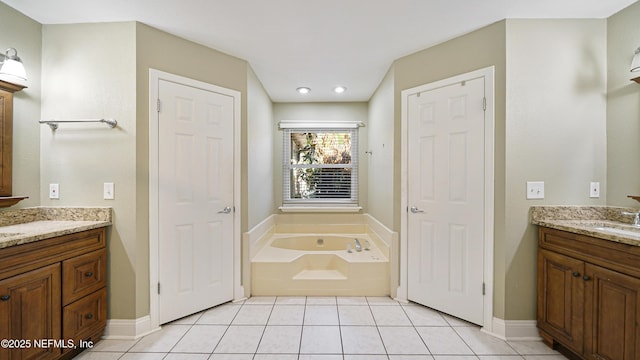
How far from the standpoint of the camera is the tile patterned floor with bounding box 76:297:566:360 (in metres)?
1.84

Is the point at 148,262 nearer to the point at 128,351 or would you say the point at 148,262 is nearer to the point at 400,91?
the point at 128,351

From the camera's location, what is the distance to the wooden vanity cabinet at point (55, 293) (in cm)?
141

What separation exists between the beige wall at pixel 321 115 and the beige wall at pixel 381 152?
0.16m

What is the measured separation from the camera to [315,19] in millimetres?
2016

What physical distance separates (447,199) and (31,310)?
2896mm

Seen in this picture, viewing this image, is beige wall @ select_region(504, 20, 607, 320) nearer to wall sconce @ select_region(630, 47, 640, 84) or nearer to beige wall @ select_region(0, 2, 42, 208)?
wall sconce @ select_region(630, 47, 640, 84)

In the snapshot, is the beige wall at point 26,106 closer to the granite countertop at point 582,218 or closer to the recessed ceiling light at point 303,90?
the recessed ceiling light at point 303,90

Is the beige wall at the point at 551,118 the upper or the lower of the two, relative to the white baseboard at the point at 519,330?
upper

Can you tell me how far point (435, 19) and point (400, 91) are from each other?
0.72m

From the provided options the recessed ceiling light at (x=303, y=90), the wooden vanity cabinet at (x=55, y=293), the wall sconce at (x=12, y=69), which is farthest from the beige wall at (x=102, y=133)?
the recessed ceiling light at (x=303, y=90)

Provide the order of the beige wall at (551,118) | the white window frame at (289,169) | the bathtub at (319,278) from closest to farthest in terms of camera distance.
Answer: the beige wall at (551,118) → the bathtub at (319,278) → the white window frame at (289,169)

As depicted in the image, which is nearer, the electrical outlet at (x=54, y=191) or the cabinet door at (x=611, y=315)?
the cabinet door at (x=611, y=315)

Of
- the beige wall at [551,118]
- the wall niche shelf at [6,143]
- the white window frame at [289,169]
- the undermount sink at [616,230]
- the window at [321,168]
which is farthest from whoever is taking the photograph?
the window at [321,168]

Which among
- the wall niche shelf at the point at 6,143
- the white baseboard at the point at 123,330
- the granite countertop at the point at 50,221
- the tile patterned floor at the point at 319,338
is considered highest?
the wall niche shelf at the point at 6,143
